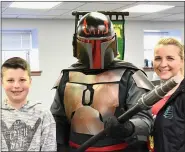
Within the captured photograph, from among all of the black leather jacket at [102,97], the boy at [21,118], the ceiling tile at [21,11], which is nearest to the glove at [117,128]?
the black leather jacket at [102,97]

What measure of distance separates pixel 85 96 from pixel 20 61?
13.6 inches

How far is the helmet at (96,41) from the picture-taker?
5.52ft

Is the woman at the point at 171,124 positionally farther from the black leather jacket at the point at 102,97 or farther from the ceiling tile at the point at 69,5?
the ceiling tile at the point at 69,5

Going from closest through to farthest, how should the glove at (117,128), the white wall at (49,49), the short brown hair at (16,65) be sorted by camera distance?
the glove at (117,128)
the short brown hair at (16,65)
the white wall at (49,49)

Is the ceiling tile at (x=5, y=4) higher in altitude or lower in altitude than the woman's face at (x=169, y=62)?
higher

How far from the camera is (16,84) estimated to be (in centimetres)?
159

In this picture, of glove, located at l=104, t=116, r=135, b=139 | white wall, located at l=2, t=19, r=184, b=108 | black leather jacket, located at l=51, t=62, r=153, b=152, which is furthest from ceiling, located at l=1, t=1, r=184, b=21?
glove, located at l=104, t=116, r=135, b=139

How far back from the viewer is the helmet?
1.68m

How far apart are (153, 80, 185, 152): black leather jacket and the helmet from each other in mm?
399

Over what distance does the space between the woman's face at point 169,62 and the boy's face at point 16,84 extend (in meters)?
0.66

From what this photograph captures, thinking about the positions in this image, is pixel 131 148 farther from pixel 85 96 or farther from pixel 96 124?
pixel 85 96

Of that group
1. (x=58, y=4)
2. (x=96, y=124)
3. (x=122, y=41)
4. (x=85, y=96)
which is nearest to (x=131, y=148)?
(x=96, y=124)

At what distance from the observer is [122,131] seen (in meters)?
1.51

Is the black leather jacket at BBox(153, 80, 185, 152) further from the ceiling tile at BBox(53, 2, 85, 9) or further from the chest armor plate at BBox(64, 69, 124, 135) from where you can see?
the ceiling tile at BBox(53, 2, 85, 9)
